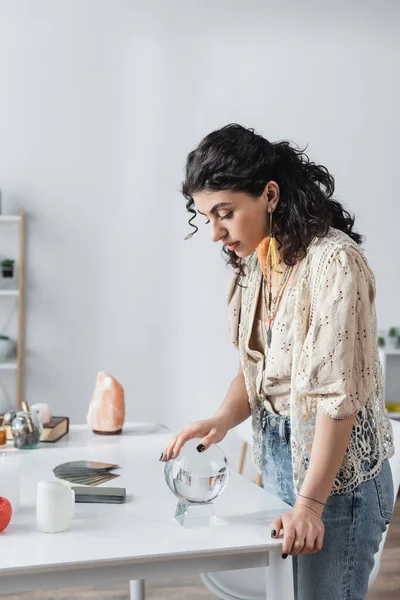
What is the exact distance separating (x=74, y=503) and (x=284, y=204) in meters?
0.71

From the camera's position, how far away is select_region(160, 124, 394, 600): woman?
1258 millimetres

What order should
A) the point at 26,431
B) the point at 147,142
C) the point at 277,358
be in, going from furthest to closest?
the point at 147,142
the point at 26,431
the point at 277,358

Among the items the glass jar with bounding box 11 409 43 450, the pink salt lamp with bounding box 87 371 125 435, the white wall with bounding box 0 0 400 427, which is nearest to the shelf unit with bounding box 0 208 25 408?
the white wall with bounding box 0 0 400 427

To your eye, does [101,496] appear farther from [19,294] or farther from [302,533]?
[19,294]

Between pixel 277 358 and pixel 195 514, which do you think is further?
pixel 277 358

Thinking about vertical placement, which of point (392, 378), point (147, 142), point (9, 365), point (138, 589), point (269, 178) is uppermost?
point (147, 142)

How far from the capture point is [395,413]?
4320 mm

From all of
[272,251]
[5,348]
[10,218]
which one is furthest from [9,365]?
[272,251]

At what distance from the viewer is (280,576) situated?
125cm

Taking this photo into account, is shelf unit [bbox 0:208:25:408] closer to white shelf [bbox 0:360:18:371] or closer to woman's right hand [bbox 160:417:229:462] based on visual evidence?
white shelf [bbox 0:360:18:371]

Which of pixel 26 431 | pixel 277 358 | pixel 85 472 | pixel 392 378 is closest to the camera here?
pixel 277 358

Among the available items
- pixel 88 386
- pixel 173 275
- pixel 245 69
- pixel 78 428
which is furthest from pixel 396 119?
pixel 78 428

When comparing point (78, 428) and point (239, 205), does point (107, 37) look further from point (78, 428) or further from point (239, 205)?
point (239, 205)

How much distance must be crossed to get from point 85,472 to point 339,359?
72 cm
